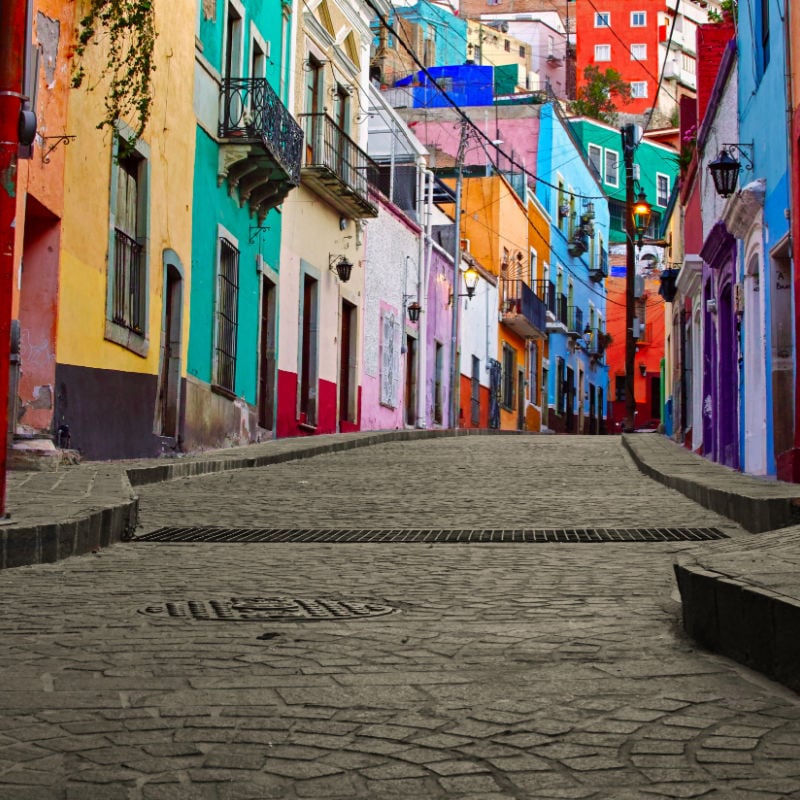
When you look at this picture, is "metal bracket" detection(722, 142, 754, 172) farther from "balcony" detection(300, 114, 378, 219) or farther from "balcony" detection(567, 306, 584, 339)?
"balcony" detection(567, 306, 584, 339)

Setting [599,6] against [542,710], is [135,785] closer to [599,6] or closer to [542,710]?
[542,710]

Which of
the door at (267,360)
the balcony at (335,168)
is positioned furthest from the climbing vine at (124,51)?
the balcony at (335,168)

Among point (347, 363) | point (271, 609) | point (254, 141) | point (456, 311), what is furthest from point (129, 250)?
point (456, 311)

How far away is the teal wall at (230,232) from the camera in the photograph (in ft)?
56.6

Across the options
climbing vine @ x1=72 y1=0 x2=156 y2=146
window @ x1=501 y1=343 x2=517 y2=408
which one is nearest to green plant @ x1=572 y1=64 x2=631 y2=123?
window @ x1=501 y1=343 x2=517 y2=408

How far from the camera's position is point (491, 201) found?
126ft

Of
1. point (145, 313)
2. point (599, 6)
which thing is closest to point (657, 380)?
point (599, 6)

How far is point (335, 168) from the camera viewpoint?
23391 millimetres

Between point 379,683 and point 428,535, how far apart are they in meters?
4.79

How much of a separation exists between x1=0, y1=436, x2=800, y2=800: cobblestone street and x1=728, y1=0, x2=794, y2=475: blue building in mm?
6133

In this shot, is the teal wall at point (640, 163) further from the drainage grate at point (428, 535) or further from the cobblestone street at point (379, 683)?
the cobblestone street at point (379, 683)

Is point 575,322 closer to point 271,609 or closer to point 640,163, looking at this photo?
point 640,163

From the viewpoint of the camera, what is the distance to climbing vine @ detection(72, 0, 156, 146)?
Answer: 43.2 feet

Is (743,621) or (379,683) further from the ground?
(743,621)
